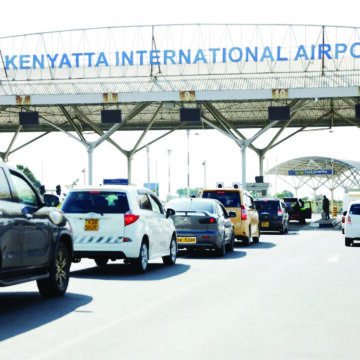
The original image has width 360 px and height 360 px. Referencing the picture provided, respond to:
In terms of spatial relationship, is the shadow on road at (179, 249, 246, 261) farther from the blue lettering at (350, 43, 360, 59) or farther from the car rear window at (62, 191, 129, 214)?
the blue lettering at (350, 43, 360, 59)

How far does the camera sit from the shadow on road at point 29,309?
326 inches

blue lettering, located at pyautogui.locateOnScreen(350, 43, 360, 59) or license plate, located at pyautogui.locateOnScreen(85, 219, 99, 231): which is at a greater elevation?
blue lettering, located at pyautogui.locateOnScreen(350, 43, 360, 59)

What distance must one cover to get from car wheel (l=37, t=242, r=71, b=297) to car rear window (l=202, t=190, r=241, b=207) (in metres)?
14.0

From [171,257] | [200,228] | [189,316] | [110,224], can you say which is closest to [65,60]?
[200,228]

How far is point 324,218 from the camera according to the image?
55750 millimetres

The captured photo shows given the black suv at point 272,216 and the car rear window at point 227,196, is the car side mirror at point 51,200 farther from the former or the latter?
the black suv at point 272,216

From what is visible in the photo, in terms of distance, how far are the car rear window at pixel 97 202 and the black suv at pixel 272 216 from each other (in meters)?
21.2

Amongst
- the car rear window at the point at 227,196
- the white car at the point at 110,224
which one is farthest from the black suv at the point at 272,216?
the white car at the point at 110,224

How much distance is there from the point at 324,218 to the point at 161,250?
Answer: 40908 mm

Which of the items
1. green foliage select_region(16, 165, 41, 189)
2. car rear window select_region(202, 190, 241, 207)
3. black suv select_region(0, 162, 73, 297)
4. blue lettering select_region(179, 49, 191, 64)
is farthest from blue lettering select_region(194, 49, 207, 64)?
green foliage select_region(16, 165, 41, 189)

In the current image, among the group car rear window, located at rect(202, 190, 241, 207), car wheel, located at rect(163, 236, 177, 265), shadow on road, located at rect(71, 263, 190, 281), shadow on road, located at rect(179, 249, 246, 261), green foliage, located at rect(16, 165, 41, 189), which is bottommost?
shadow on road, located at rect(179, 249, 246, 261)

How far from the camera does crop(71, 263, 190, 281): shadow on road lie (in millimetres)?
14145

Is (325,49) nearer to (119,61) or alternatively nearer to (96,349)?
(119,61)

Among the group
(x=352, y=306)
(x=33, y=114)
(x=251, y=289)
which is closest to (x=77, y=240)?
(x=251, y=289)
